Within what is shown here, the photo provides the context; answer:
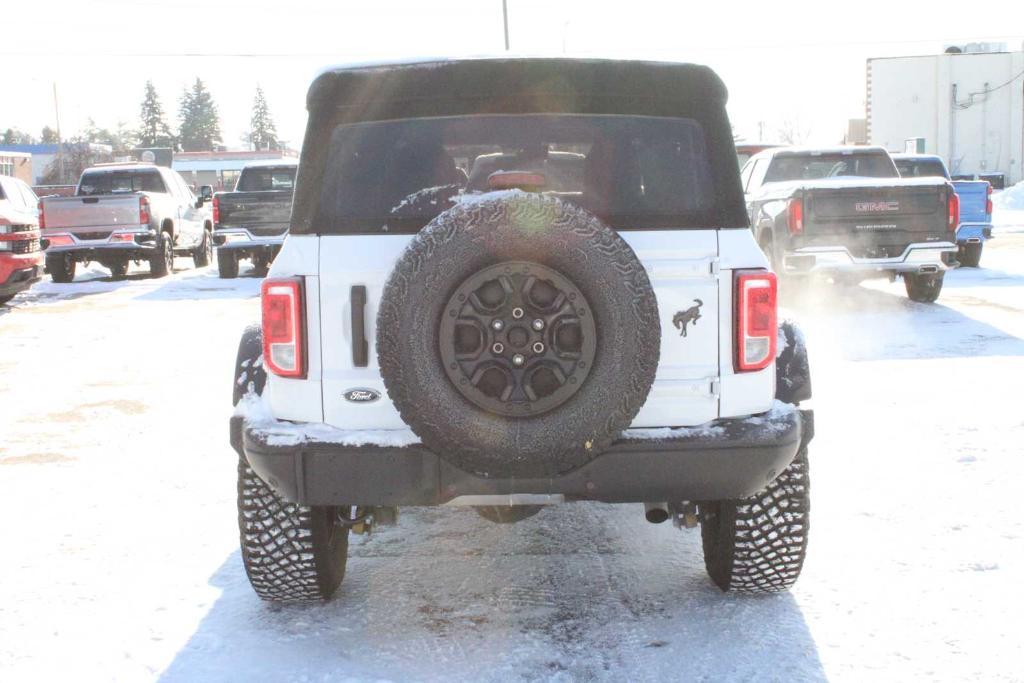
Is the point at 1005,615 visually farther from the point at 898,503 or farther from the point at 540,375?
the point at 540,375

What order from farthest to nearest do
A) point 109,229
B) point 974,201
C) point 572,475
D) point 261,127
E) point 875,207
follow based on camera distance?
point 261,127 < point 109,229 < point 974,201 < point 875,207 < point 572,475

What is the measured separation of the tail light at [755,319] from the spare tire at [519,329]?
0.45 metres

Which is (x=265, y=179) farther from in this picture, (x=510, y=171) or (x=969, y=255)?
(x=510, y=171)

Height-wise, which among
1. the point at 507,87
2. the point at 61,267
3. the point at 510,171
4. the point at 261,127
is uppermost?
the point at 261,127

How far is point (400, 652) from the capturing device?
3.47m

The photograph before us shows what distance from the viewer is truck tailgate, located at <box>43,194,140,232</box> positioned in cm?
1741

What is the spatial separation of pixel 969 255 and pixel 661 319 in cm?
1541

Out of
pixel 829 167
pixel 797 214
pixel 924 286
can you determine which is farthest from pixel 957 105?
pixel 797 214

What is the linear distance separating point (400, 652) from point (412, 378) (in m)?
1.00

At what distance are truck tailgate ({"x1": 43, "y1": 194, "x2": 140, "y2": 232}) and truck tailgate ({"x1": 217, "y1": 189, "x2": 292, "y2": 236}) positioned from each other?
5.24ft

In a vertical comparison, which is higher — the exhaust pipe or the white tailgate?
the white tailgate

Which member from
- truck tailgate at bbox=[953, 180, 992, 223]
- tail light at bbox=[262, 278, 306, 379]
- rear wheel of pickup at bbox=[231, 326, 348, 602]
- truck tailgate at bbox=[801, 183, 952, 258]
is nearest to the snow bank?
tail light at bbox=[262, 278, 306, 379]

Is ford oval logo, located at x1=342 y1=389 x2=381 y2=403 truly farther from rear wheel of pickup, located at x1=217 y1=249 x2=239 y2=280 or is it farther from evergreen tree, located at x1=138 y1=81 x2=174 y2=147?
evergreen tree, located at x1=138 y1=81 x2=174 y2=147

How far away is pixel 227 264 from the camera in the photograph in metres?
18.2
